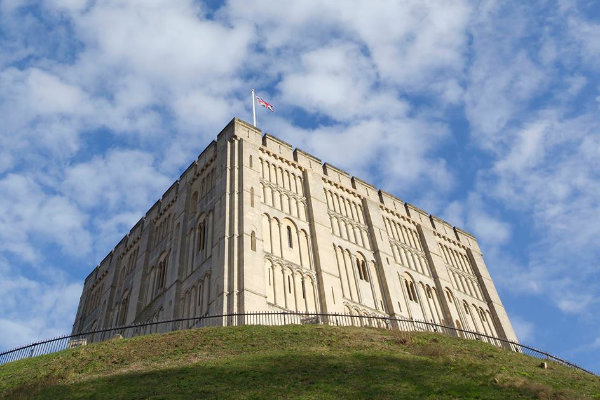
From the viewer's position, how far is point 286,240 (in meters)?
39.2

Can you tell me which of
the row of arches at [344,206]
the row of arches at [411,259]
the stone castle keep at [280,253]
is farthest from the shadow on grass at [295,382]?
the row of arches at [411,259]

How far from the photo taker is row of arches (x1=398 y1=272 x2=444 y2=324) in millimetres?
42891

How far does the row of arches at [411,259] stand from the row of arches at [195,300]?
16535mm

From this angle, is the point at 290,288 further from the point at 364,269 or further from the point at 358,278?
the point at 364,269

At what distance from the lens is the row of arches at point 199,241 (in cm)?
3794

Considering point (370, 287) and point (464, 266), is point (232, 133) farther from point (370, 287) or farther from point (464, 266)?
point (464, 266)

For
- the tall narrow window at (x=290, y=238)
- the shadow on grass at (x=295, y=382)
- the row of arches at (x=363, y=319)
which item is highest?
the tall narrow window at (x=290, y=238)

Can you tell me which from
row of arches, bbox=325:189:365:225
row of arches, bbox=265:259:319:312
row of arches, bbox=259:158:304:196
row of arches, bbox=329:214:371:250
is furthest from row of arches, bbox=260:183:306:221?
row of arches, bbox=265:259:319:312

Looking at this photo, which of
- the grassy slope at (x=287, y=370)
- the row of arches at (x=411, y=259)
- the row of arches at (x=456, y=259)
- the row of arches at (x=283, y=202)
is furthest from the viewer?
the row of arches at (x=456, y=259)

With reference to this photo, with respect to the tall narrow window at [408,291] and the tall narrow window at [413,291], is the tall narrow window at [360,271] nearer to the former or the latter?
the tall narrow window at [408,291]

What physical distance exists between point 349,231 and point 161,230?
14.5 metres

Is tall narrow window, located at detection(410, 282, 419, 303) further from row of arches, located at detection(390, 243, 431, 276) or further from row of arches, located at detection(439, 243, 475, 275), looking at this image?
row of arches, located at detection(439, 243, 475, 275)

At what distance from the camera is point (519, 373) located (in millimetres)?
21562

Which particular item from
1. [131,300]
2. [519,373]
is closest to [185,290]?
[131,300]
